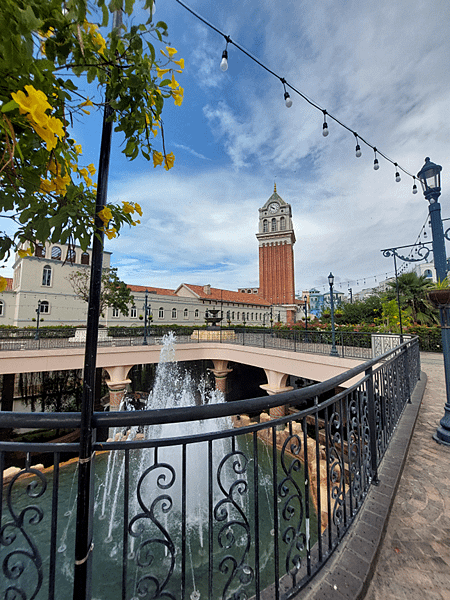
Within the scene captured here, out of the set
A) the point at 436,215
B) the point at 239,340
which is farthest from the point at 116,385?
the point at 436,215

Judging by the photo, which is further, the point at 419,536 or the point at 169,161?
A: the point at 419,536

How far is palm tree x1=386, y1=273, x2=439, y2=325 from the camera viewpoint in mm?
17938

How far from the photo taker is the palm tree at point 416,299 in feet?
58.9

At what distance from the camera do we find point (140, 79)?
0.97 metres

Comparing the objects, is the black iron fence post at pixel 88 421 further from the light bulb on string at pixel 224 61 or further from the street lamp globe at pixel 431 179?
the street lamp globe at pixel 431 179

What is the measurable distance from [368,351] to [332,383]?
1154cm

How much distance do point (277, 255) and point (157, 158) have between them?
5541 cm

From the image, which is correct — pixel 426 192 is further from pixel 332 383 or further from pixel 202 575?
pixel 202 575

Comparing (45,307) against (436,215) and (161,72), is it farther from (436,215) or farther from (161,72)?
(161,72)

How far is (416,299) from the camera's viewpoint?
1922 centimetres

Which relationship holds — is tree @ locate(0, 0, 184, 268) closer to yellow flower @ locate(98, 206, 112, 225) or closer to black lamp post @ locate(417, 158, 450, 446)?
yellow flower @ locate(98, 206, 112, 225)

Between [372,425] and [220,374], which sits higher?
[372,425]

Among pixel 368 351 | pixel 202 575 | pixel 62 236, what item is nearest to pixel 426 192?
pixel 62 236

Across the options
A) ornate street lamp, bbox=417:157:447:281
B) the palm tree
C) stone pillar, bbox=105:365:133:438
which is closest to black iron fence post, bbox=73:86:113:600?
ornate street lamp, bbox=417:157:447:281
